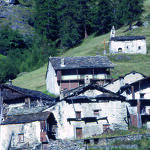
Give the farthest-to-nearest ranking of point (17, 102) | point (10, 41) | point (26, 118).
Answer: point (10, 41) < point (17, 102) < point (26, 118)

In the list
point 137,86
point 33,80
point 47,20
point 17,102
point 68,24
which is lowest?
point 17,102

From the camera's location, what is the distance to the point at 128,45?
113250mm

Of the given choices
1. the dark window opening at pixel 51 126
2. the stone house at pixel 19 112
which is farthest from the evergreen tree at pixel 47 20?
the dark window opening at pixel 51 126

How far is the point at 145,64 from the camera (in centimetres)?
10256

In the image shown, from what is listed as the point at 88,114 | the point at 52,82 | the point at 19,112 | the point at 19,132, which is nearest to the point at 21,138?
the point at 19,132

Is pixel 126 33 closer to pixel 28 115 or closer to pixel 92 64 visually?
pixel 92 64

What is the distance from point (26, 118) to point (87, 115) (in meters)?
7.24

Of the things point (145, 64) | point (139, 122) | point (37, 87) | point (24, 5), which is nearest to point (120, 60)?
point (145, 64)

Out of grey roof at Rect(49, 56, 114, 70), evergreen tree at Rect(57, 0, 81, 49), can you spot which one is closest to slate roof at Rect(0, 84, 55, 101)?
grey roof at Rect(49, 56, 114, 70)

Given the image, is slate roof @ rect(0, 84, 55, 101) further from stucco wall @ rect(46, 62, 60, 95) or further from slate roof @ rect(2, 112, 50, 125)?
stucco wall @ rect(46, 62, 60, 95)

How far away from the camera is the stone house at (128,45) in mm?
112750

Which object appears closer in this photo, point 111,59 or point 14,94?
point 14,94

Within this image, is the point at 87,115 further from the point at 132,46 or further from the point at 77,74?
the point at 132,46

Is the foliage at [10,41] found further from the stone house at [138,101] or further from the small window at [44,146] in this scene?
the small window at [44,146]
